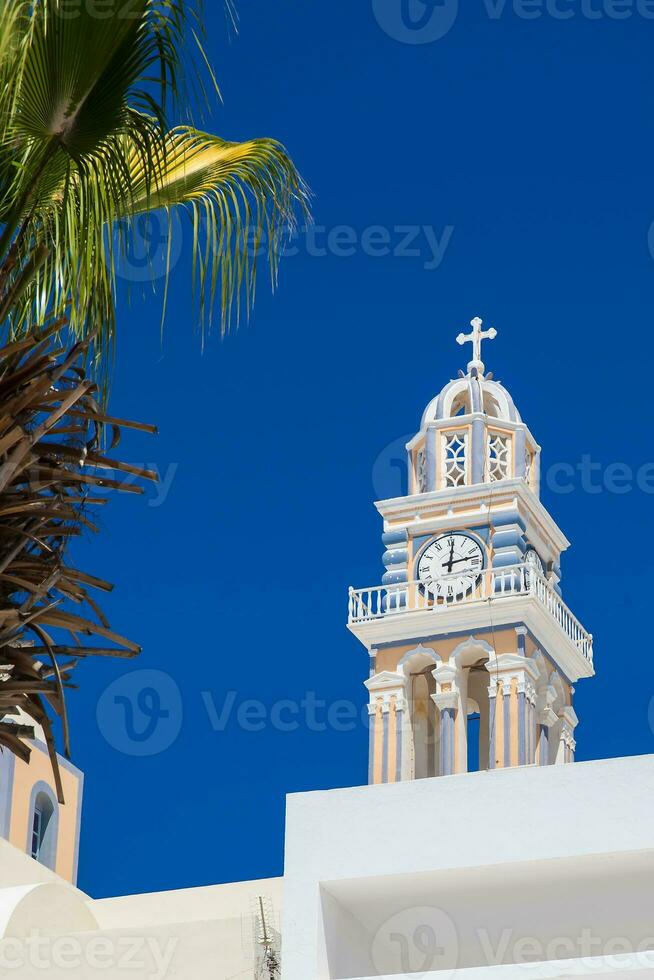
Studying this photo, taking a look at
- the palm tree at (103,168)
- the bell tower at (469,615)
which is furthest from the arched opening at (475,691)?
the palm tree at (103,168)

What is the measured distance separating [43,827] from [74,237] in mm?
24337

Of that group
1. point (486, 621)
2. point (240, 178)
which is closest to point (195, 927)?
point (486, 621)

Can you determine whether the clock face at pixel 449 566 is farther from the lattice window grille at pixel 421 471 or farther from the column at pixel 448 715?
the column at pixel 448 715

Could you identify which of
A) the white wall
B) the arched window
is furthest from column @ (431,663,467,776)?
the white wall

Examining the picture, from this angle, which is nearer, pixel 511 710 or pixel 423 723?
pixel 511 710

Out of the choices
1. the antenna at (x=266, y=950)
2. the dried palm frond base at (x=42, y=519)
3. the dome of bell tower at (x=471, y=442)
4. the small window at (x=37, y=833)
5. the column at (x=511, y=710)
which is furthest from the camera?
the dome of bell tower at (x=471, y=442)

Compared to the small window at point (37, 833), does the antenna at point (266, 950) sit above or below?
below

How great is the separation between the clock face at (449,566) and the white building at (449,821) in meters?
0.04

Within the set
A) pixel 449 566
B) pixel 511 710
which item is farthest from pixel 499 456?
pixel 511 710

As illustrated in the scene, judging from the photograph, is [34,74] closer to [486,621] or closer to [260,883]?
[260,883]

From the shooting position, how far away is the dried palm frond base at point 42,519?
5699mm

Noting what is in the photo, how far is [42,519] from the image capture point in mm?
5871

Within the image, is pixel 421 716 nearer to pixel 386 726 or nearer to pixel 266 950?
pixel 386 726

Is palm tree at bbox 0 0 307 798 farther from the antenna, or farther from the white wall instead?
the antenna
